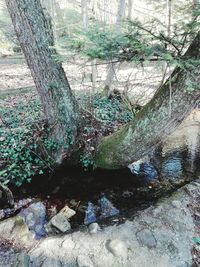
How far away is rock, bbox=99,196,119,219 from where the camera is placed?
4116 mm

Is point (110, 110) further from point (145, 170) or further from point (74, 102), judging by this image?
point (145, 170)

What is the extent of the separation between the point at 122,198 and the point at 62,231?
131 centimetres

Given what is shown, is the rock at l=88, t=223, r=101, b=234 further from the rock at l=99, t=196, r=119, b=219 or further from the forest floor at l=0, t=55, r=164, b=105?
the forest floor at l=0, t=55, r=164, b=105

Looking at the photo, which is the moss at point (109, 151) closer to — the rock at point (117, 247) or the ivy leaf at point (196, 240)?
the rock at point (117, 247)

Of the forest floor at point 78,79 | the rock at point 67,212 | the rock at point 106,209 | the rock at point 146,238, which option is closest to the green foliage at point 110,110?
the forest floor at point 78,79

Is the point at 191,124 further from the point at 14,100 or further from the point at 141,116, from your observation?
the point at 14,100

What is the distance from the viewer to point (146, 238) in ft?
11.0

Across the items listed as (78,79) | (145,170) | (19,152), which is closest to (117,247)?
(145,170)

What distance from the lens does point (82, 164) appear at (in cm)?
512

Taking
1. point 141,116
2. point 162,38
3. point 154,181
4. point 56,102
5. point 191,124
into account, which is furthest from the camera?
point 191,124

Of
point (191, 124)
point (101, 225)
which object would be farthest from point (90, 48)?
point (191, 124)

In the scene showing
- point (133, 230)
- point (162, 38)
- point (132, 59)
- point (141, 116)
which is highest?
point (162, 38)

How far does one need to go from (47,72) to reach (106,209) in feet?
8.62

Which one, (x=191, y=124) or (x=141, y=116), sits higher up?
(x=141, y=116)
